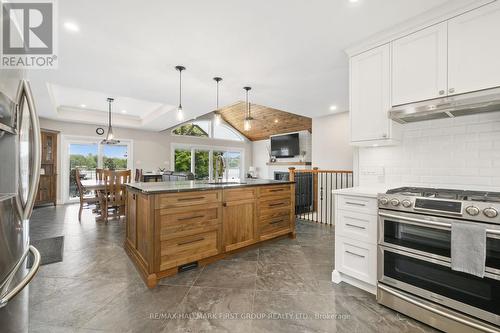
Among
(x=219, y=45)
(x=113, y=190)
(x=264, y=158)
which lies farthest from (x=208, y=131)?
(x=219, y=45)

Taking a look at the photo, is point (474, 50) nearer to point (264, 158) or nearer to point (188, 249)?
point (188, 249)

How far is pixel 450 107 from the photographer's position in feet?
5.63

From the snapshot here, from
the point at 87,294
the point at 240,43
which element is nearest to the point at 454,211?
the point at 240,43

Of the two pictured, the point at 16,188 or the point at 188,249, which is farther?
the point at 188,249

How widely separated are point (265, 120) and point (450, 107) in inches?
259

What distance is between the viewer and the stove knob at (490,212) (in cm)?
130

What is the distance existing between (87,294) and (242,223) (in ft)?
5.44

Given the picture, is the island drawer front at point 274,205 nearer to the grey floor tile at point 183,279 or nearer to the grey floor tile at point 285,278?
the grey floor tile at point 285,278

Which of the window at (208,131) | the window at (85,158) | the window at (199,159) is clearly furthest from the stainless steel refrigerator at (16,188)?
the window at (208,131)

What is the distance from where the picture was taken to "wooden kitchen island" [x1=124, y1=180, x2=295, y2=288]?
2.12 metres

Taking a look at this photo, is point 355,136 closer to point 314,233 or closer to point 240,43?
point 240,43

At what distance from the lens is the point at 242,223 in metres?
2.79

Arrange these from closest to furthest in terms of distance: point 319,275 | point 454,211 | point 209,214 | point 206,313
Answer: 1. point 454,211
2. point 206,313
3. point 319,275
4. point 209,214

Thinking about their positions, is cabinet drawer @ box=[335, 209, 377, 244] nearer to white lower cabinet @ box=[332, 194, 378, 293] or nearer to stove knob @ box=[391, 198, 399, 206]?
white lower cabinet @ box=[332, 194, 378, 293]
